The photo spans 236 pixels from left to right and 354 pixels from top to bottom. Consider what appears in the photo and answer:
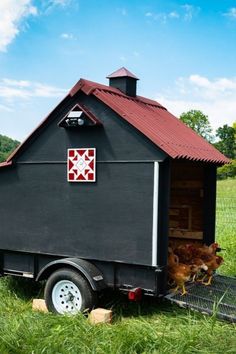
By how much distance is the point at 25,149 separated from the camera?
23.3 ft

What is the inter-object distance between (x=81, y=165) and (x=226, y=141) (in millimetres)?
75283

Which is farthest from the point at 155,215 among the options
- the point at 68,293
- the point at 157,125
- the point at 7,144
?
the point at 7,144

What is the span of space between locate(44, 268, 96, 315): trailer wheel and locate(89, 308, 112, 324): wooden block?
239 millimetres

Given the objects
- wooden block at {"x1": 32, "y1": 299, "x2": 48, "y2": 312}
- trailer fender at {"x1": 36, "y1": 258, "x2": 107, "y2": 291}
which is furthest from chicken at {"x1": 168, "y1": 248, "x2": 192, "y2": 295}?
wooden block at {"x1": 32, "y1": 299, "x2": 48, "y2": 312}

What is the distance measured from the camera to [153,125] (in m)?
6.64

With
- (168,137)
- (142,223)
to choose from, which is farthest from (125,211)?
(168,137)

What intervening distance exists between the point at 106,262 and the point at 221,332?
69.2 inches

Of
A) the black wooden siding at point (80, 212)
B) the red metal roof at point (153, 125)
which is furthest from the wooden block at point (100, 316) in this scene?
the red metal roof at point (153, 125)

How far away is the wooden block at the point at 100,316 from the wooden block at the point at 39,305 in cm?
87

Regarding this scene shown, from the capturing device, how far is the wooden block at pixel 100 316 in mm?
5918

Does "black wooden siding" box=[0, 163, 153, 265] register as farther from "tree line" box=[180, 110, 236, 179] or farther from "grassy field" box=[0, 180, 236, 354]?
"tree line" box=[180, 110, 236, 179]

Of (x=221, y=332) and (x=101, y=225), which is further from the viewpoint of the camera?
(x=101, y=225)

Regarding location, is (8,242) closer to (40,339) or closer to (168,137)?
(40,339)

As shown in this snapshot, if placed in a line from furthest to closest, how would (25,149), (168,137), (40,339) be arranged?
(25,149)
(168,137)
(40,339)
